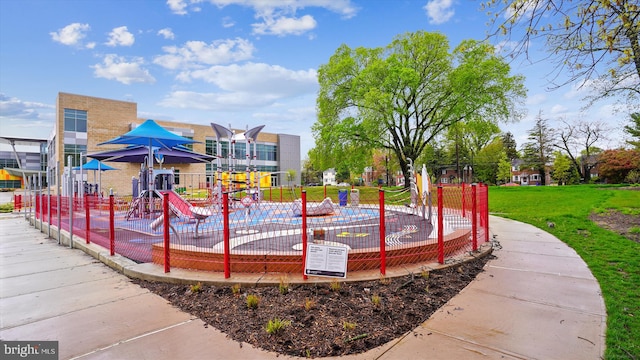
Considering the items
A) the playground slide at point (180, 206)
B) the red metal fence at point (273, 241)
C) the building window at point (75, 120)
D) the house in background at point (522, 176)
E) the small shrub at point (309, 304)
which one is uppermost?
the building window at point (75, 120)

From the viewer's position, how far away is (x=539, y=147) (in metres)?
50.8

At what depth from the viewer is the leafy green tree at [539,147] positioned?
49.4 metres

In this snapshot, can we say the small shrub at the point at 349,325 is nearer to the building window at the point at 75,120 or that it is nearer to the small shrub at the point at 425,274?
the small shrub at the point at 425,274

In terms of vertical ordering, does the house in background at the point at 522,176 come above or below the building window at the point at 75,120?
below

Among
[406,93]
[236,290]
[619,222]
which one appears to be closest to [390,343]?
[236,290]

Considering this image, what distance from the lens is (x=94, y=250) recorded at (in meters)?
7.17

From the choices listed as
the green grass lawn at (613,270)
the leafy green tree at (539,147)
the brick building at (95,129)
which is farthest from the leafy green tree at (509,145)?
the green grass lawn at (613,270)

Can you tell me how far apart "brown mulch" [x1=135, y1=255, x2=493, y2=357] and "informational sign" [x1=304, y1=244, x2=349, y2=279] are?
0.18 metres

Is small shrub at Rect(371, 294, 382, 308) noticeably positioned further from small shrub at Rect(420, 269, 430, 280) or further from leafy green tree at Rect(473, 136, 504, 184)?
leafy green tree at Rect(473, 136, 504, 184)

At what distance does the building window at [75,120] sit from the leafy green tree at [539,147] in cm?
6442

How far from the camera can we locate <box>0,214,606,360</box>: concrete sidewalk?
114 inches

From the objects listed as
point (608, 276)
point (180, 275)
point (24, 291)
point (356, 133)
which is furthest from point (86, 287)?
point (356, 133)

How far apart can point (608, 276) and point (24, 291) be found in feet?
30.2

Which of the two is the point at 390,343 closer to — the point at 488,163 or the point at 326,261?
the point at 326,261
